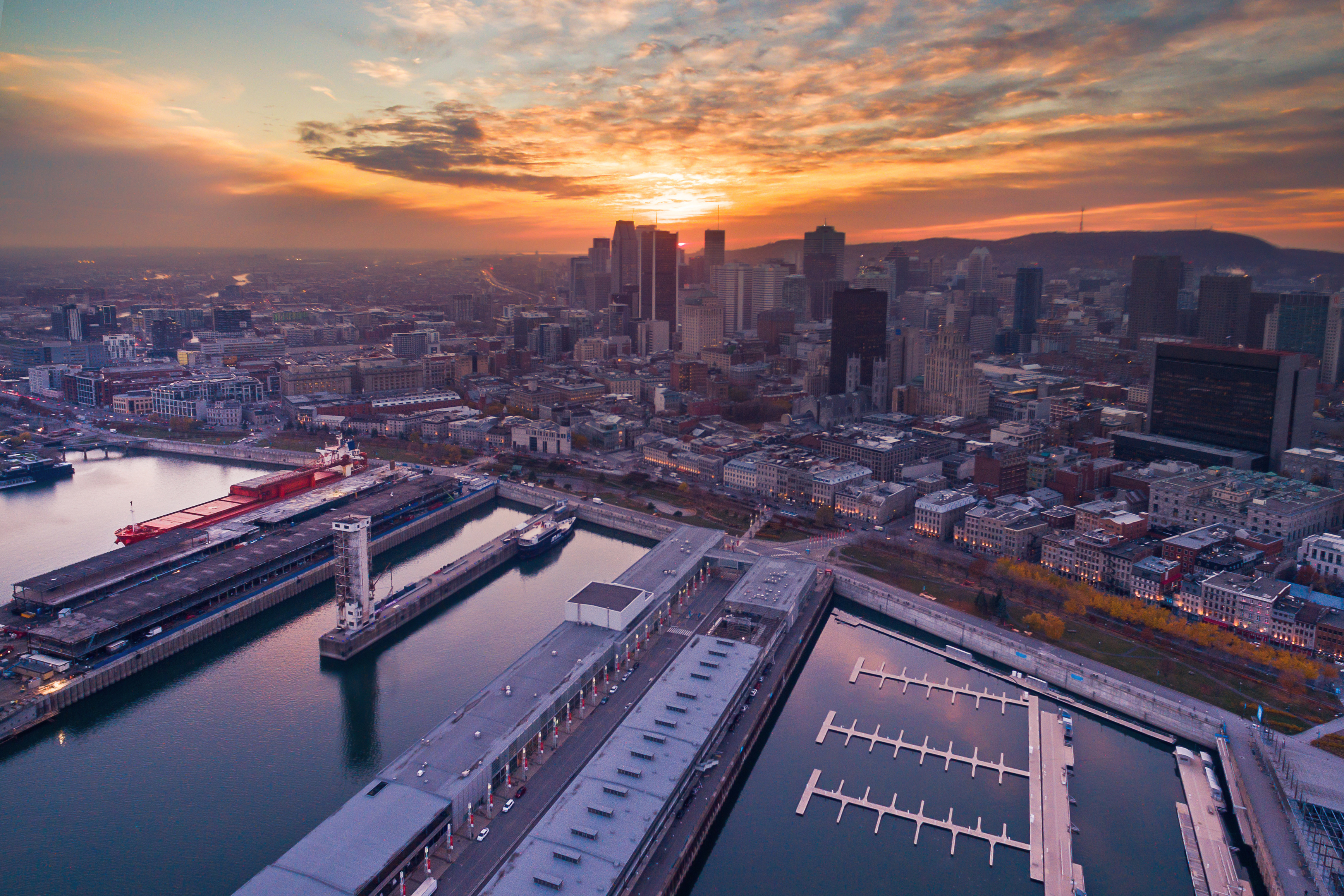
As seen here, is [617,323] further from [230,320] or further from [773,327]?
[230,320]

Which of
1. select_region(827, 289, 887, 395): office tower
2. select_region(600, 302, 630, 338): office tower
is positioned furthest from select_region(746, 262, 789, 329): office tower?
select_region(827, 289, 887, 395): office tower

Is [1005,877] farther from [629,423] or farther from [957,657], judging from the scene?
[629,423]

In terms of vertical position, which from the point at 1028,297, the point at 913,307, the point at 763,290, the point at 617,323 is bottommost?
the point at 617,323

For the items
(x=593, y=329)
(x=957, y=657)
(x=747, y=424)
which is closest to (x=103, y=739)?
(x=957, y=657)

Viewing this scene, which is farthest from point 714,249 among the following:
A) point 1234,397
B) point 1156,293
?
point 1234,397

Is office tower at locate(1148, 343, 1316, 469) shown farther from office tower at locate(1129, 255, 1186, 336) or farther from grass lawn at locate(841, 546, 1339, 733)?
office tower at locate(1129, 255, 1186, 336)

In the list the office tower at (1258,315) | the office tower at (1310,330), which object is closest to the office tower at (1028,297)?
the office tower at (1258,315)
